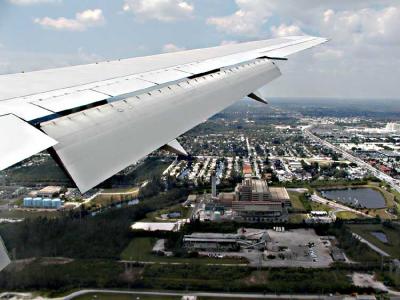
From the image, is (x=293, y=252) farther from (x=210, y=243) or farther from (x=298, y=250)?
(x=210, y=243)

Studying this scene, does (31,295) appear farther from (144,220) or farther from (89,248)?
(144,220)

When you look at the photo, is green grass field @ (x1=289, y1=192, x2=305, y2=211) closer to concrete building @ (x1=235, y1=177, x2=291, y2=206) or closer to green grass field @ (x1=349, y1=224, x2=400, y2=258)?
concrete building @ (x1=235, y1=177, x2=291, y2=206)

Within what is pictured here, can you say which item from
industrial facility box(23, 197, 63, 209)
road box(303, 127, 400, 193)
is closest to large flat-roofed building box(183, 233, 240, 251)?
industrial facility box(23, 197, 63, 209)

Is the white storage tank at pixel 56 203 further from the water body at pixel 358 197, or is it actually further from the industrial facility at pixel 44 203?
the water body at pixel 358 197

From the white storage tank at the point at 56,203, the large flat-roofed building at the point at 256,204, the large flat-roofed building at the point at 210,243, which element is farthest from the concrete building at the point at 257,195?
the white storage tank at the point at 56,203

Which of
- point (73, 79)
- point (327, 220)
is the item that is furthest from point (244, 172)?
point (73, 79)

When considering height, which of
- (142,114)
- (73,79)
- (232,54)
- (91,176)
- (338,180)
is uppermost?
(232,54)
